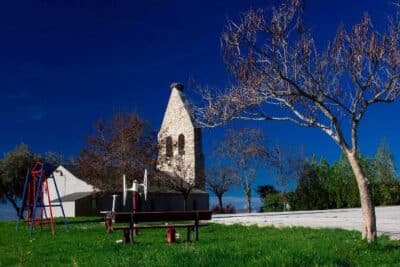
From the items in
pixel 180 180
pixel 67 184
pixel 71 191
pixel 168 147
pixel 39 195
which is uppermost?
pixel 168 147

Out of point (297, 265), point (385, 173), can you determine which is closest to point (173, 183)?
point (385, 173)

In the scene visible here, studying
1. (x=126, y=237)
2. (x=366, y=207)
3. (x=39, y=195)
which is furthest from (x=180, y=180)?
(x=366, y=207)

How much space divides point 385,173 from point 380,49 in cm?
Answer: 4409

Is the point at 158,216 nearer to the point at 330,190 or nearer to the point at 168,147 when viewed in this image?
the point at 168,147

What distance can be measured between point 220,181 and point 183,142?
5.09 meters

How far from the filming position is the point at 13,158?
44312 millimetres

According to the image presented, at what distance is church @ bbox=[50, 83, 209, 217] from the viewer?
43.9 metres

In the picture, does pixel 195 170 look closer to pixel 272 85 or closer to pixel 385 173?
pixel 385 173

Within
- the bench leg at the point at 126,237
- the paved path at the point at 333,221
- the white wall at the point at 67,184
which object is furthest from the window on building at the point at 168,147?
the bench leg at the point at 126,237

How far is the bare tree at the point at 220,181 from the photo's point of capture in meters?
47.8

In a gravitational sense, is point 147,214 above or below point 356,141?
below

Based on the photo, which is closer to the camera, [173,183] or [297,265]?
[297,265]

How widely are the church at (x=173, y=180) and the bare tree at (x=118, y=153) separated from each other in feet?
24.2

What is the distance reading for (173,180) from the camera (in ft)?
136
